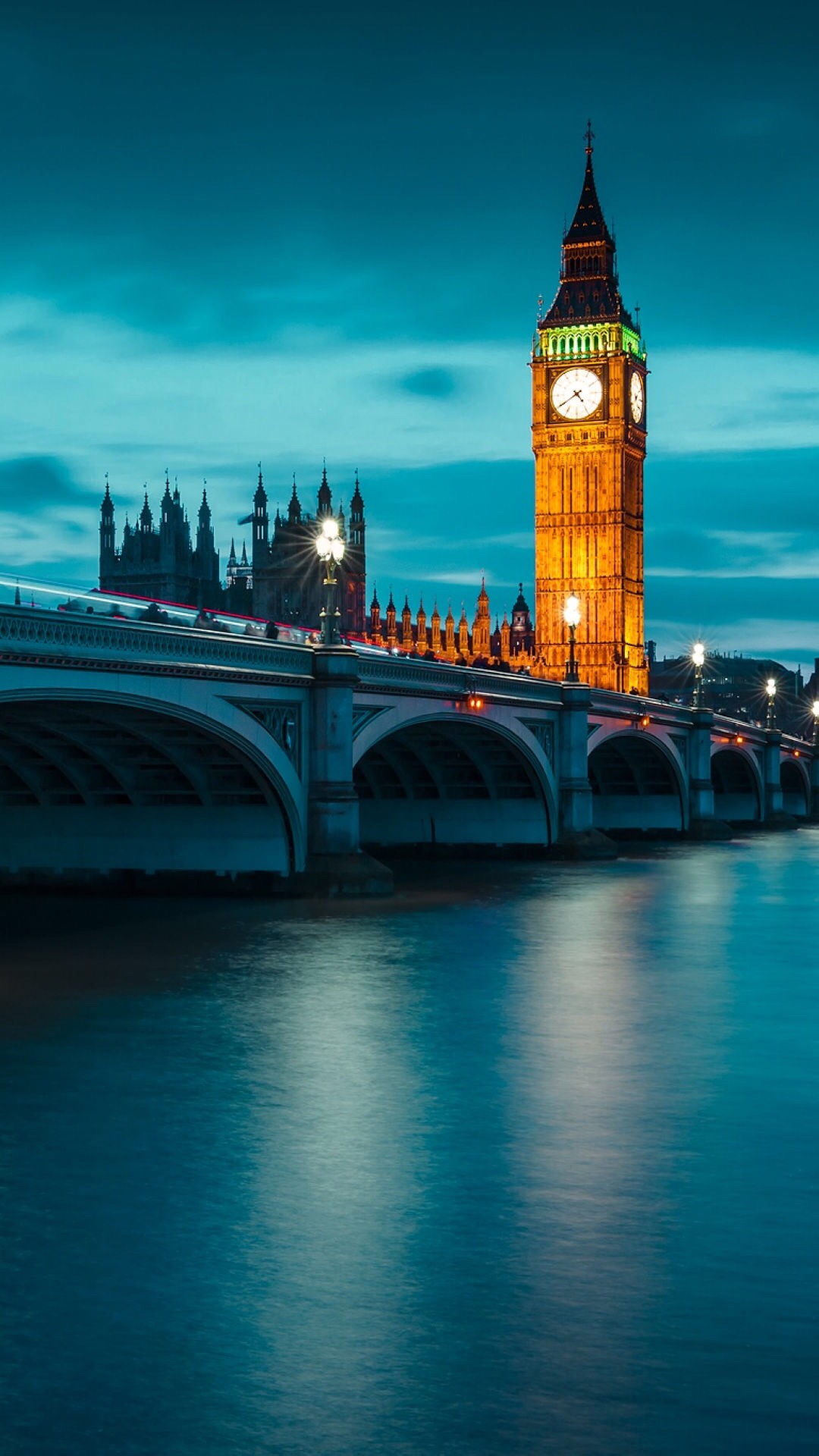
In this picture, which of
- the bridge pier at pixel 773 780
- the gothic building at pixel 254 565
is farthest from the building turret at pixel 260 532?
the bridge pier at pixel 773 780

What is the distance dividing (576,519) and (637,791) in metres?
51.6

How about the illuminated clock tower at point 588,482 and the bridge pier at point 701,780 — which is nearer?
the bridge pier at point 701,780

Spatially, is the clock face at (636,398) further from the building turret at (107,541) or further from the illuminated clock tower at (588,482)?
the building turret at (107,541)

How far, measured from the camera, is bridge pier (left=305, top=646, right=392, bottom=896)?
39.2m

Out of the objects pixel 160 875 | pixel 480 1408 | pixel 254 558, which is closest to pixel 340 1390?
pixel 480 1408

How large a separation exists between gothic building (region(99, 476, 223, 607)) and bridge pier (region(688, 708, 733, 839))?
62191mm

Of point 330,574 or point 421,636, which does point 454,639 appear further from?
point 330,574

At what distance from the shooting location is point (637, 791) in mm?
78312

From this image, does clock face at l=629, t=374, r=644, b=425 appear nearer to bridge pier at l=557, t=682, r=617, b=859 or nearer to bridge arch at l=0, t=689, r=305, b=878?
bridge pier at l=557, t=682, r=617, b=859

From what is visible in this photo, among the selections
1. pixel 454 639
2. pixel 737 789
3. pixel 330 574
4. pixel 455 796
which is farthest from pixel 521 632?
pixel 330 574

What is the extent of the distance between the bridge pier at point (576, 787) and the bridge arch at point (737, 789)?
35.2m

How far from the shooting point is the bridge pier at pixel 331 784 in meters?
39.2

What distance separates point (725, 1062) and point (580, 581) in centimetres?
10806

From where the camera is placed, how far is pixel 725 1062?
2027 centimetres
